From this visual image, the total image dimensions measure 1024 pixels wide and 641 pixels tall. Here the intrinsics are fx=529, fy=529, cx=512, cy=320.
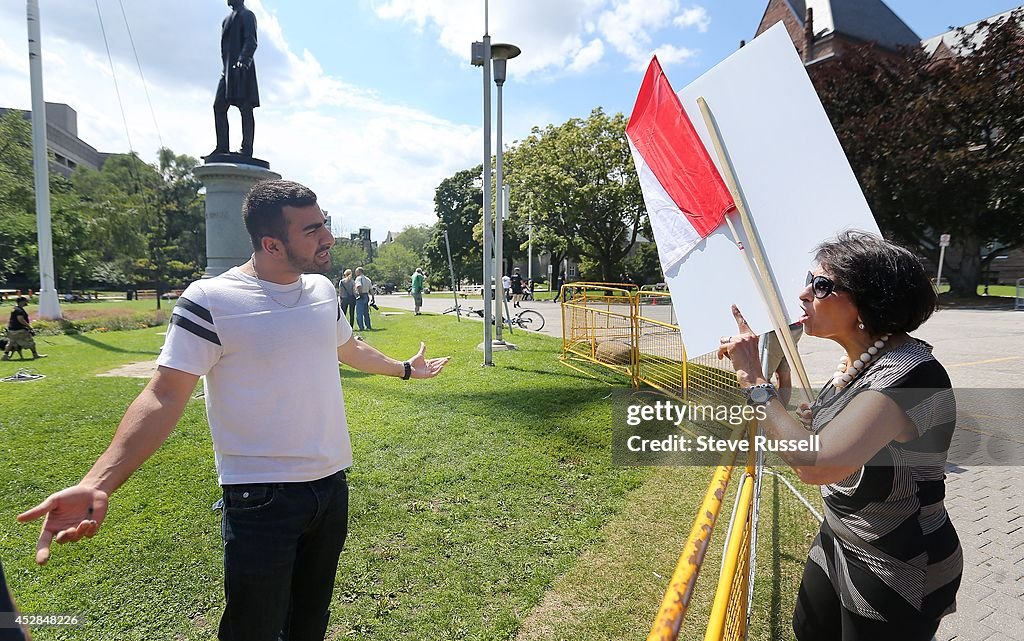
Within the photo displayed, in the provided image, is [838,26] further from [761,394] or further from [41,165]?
[761,394]

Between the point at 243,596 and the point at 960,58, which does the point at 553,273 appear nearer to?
the point at 960,58

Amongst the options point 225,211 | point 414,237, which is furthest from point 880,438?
point 414,237

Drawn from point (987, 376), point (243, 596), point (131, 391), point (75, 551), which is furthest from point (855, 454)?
point (987, 376)

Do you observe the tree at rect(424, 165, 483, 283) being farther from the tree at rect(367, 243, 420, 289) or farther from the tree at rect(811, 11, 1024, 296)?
the tree at rect(811, 11, 1024, 296)

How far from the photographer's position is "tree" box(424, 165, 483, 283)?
54.6 m

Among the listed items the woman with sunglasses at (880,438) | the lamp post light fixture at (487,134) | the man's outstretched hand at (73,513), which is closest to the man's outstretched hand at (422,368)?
the man's outstretched hand at (73,513)

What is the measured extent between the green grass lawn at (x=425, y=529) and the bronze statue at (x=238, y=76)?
3.69 m

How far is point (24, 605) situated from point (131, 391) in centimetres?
527

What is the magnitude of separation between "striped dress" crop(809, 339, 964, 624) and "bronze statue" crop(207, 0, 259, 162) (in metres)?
7.55

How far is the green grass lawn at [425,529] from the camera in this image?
2.92 meters

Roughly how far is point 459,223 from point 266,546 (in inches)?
2223

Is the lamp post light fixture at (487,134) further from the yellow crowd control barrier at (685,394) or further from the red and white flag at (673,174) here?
the red and white flag at (673,174)

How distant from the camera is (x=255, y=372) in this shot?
186 centimetres

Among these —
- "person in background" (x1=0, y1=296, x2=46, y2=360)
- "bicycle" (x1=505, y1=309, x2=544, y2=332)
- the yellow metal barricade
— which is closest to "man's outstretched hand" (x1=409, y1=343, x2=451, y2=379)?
the yellow metal barricade
